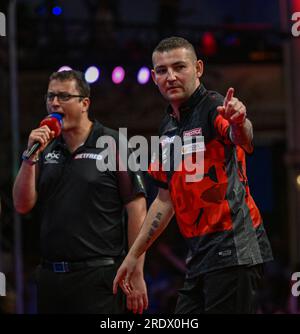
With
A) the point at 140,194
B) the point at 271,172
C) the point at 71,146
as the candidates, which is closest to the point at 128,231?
the point at 140,194

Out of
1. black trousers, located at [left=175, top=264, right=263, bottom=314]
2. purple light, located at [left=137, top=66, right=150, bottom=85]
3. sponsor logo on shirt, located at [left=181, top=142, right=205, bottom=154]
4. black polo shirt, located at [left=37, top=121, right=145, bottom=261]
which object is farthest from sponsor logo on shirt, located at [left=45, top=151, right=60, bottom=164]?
purple light, located at [left=137, top=66, right=150, bottom=85]

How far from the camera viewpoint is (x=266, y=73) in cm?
1280

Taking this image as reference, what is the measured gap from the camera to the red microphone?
430 centimetres

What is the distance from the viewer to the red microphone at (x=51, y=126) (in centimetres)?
430

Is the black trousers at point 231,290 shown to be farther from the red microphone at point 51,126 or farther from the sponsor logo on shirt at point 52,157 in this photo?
the sponsor logo on shirt at point 52,157

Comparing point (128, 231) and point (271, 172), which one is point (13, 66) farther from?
point (271, 172)

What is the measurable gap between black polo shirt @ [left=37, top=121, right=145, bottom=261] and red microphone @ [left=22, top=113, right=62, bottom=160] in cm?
25

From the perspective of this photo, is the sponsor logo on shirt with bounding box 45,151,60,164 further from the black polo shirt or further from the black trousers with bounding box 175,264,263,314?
the black trousers with bounding box 175,264,263,314

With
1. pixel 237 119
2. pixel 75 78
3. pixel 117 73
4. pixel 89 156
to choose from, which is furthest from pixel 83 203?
pixel 117 73

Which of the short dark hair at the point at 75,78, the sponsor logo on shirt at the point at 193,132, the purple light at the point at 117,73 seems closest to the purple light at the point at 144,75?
the purple light at the point at 117,73

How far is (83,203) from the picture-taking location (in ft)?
15.0

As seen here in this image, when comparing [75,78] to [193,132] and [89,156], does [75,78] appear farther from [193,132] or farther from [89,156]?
[193,132]

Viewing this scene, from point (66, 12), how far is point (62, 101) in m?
8.87
